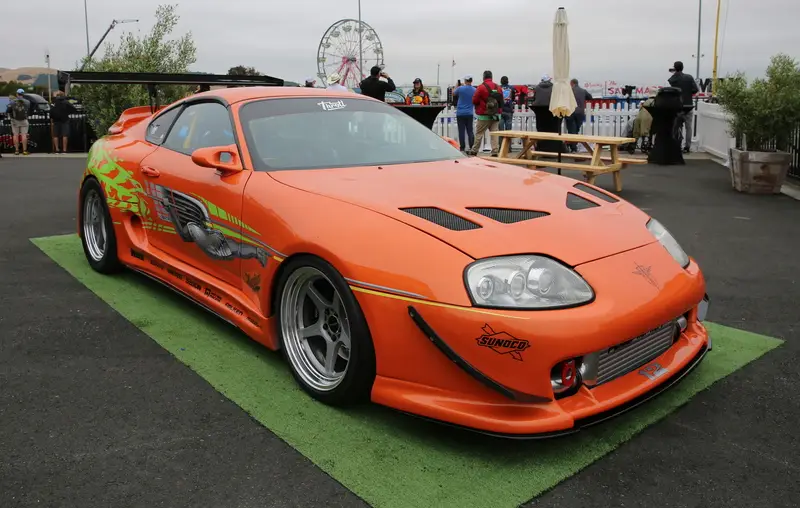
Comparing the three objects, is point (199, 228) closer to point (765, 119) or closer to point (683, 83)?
point (765, 119)

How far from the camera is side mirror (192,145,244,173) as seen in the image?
3.59m

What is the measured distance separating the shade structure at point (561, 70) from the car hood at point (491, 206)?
6.84 metres

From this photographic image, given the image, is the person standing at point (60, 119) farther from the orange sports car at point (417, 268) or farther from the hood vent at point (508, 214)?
the hood vent at point (508, 214)

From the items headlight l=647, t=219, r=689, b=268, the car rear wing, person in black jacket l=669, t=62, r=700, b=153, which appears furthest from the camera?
person in black jacket l=669, t=62, r=700, b=153

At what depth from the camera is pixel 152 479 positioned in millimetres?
2551

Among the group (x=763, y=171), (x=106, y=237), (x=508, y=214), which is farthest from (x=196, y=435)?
(x=763, y=171)

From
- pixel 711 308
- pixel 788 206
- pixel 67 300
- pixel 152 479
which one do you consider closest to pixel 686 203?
pixel 788 206

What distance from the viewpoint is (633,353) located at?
2787mm

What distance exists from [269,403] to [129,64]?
1520 centimetres

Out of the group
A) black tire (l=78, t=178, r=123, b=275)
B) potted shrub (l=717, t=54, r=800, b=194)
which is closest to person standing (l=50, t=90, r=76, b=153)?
black tire (l=78, t=178, r=123, b=275)

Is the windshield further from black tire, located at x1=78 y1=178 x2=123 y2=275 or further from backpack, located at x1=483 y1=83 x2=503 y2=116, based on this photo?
backpack, located at x1=483 y1=83 x2=503 y2=116

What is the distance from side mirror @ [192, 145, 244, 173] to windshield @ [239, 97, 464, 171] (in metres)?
0.09

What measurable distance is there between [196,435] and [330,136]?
179 centimetres

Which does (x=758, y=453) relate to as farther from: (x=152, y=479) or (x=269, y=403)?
(x=152, y=479)
